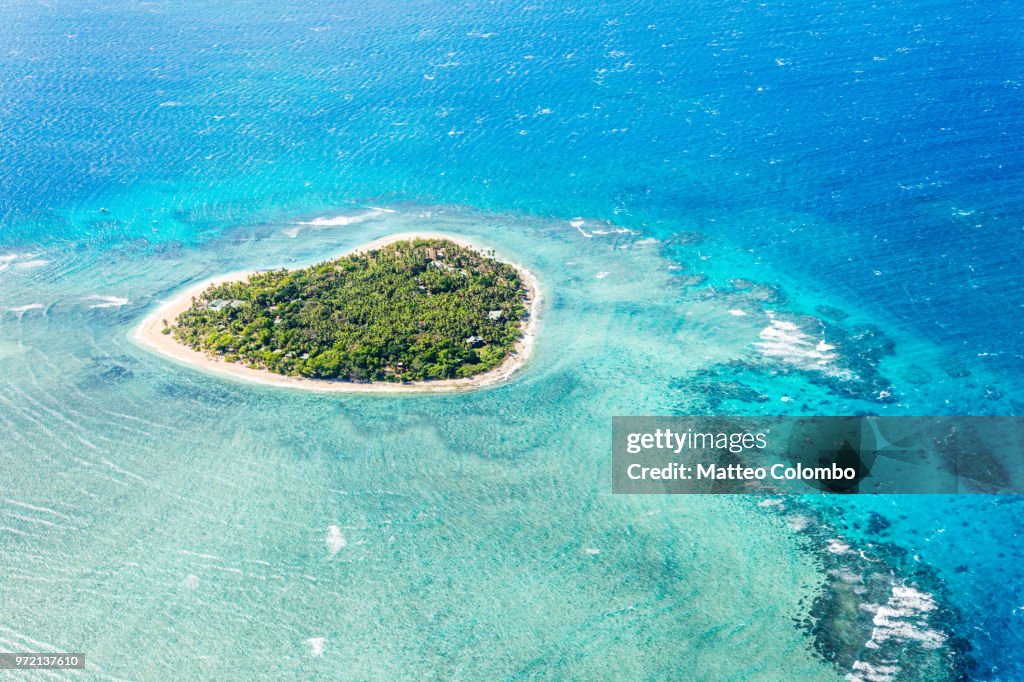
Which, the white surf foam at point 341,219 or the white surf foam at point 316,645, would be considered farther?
the white surf foam at point 341,219

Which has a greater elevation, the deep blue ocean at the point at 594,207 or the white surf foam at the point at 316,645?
the deep blue ocean at the point at 594,207

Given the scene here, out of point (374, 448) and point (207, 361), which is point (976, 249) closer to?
point (374, 448)

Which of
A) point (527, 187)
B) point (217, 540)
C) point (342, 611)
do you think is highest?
point (527, 187)

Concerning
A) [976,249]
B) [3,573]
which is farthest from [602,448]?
[976,249]

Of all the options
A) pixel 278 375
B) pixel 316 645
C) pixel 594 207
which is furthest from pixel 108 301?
pixel 594 207

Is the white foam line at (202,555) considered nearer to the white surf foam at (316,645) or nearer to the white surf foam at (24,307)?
the white surf foam at (316,645)

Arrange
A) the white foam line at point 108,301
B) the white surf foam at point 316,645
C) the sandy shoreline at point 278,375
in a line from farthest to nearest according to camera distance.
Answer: the white foam line at point 108,301 → the sandy shoreline at point 278,375 → the white surf foam at point 316,645

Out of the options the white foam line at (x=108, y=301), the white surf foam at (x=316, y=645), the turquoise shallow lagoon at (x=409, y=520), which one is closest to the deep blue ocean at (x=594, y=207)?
the turquoise shallow lagoon at (x=409, y=520)
